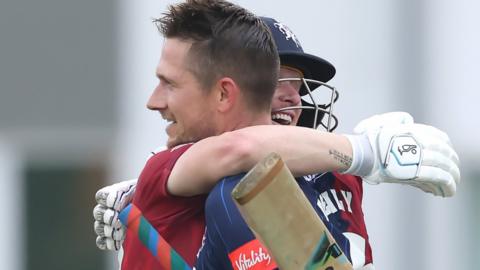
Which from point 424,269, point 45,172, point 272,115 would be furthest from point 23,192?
point 272,115

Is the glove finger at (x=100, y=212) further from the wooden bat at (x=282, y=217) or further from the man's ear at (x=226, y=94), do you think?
the wooden bat at (x=282, y=217)

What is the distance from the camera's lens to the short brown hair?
8.59 ft

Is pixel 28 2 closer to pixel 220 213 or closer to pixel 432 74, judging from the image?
pixel 432 74

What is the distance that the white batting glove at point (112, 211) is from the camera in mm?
2764

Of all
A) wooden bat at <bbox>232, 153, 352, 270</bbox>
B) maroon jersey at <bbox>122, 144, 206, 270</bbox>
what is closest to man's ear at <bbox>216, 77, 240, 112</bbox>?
maroon jersey at <bbox>122, 144, 206, 270</bbox>

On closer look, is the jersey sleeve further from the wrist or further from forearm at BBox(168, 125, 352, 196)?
the wrist

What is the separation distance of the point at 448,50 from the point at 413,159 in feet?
12.8

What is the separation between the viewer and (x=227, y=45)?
262cm

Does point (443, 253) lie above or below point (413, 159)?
below

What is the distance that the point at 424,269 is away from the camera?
254 inches

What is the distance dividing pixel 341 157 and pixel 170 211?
13.2 inches

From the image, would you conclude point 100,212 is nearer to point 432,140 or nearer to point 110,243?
point 110,243

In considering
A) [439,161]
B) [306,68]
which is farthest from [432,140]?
[306,68]

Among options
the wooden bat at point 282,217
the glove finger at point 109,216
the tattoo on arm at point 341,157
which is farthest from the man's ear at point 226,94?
the wooden bat at point 282,217
